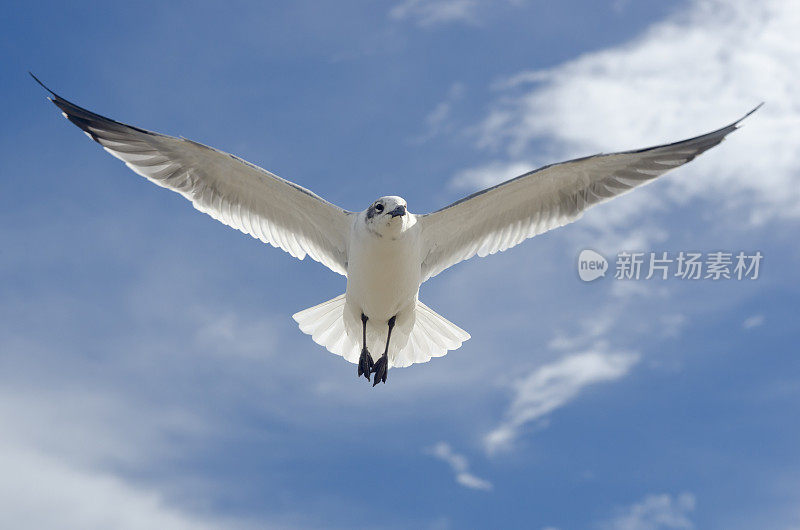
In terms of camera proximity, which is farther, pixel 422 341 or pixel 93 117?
pixel 422 341

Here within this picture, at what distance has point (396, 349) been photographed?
32.7ft

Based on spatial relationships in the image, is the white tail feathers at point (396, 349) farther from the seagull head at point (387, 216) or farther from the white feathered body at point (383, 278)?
the seagull head at point (387, 216)

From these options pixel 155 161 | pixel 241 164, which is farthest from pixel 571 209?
pixel 155 161

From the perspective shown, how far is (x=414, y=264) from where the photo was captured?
9.23m

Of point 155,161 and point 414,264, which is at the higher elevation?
point 155,161

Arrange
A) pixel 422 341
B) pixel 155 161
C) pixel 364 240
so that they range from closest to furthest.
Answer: pixel 364 240 → pixel 155 161 → pixel 422 341

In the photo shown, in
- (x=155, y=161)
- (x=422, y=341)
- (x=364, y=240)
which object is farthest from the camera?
(x=422, y=341)

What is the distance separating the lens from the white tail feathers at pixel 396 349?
10.1 metres

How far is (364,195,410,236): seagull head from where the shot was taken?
8.68 meters

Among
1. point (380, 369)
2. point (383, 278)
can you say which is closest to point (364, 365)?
point (380, 369)

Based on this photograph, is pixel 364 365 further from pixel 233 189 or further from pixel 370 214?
pixel 233 189

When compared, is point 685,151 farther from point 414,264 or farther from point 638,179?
point 414,264

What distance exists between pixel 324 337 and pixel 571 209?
2.67 metres

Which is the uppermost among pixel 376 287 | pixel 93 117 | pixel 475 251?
pixel 93 117
